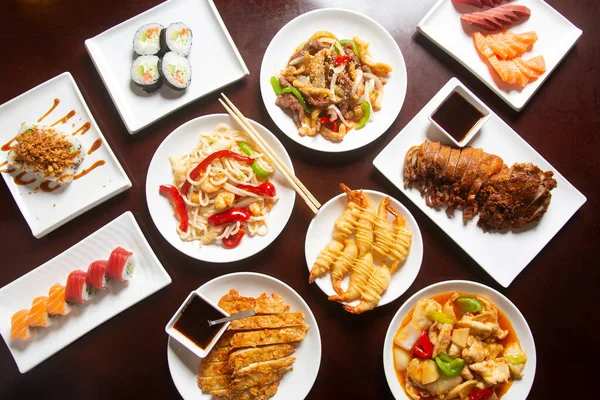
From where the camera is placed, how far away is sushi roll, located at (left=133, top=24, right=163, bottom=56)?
150 inches

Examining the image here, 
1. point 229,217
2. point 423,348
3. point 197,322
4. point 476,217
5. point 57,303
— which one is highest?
point 476,217

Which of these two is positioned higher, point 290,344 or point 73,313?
point 290,344

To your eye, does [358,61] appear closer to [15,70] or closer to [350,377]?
[350,377]

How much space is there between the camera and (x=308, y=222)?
12.6 feet

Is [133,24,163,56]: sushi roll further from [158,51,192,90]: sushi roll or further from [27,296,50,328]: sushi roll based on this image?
[27,296,50,328]: sushi roll

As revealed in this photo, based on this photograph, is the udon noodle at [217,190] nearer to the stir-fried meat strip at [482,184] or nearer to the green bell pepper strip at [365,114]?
the green bell pepper strip at [365,114]

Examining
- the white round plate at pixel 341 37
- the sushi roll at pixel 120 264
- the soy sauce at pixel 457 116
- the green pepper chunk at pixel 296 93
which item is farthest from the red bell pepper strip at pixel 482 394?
the sushi roll at pixel 120 264

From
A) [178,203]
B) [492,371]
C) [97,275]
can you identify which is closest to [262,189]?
[178,203]

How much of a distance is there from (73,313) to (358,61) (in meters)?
2.94

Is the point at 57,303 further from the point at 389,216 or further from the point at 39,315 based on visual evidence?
the point at 389,216

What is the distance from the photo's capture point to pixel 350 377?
3775mm

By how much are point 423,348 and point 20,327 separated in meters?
2.96

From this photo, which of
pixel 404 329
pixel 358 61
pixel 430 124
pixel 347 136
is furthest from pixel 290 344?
pixel 358 61

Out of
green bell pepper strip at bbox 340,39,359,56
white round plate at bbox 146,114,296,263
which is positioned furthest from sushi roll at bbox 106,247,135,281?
green bell pepper strip at bbox 340,39,359,56
